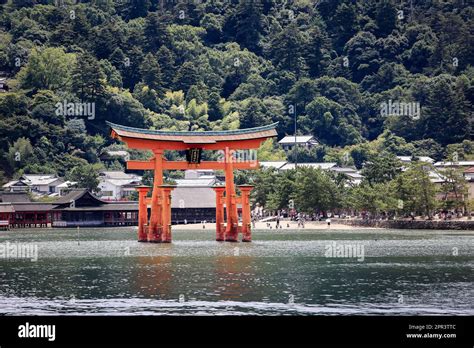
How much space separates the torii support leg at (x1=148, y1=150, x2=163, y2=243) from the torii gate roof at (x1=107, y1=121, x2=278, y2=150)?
0.93 m

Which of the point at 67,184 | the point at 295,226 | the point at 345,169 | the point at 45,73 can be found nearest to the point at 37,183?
the point at 67,184

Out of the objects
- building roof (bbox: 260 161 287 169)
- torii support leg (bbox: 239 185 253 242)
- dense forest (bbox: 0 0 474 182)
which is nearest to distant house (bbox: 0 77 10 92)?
dense forest (bbox: 0 0 474 182)

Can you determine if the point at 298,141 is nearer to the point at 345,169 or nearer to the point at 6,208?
the point at 345,169

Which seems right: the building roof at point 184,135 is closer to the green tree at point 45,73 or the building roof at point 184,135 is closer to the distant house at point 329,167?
the distant house at point 329,167

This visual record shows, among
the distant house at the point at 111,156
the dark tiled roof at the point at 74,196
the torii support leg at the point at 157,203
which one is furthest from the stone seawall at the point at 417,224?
the distant house at the point at 111,156

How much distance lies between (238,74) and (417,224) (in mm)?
80801

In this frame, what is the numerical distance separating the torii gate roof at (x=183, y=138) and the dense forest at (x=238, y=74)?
51982 millimetres

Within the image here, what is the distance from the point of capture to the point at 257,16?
17612 centimetres

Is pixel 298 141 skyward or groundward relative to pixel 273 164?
skyward

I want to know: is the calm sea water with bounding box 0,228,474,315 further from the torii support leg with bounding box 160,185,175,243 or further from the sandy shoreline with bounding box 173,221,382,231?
the sandy shoreline with bounding box 173,221,382,231

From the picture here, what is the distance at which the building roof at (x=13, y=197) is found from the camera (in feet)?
344

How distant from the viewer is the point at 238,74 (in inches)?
6447
